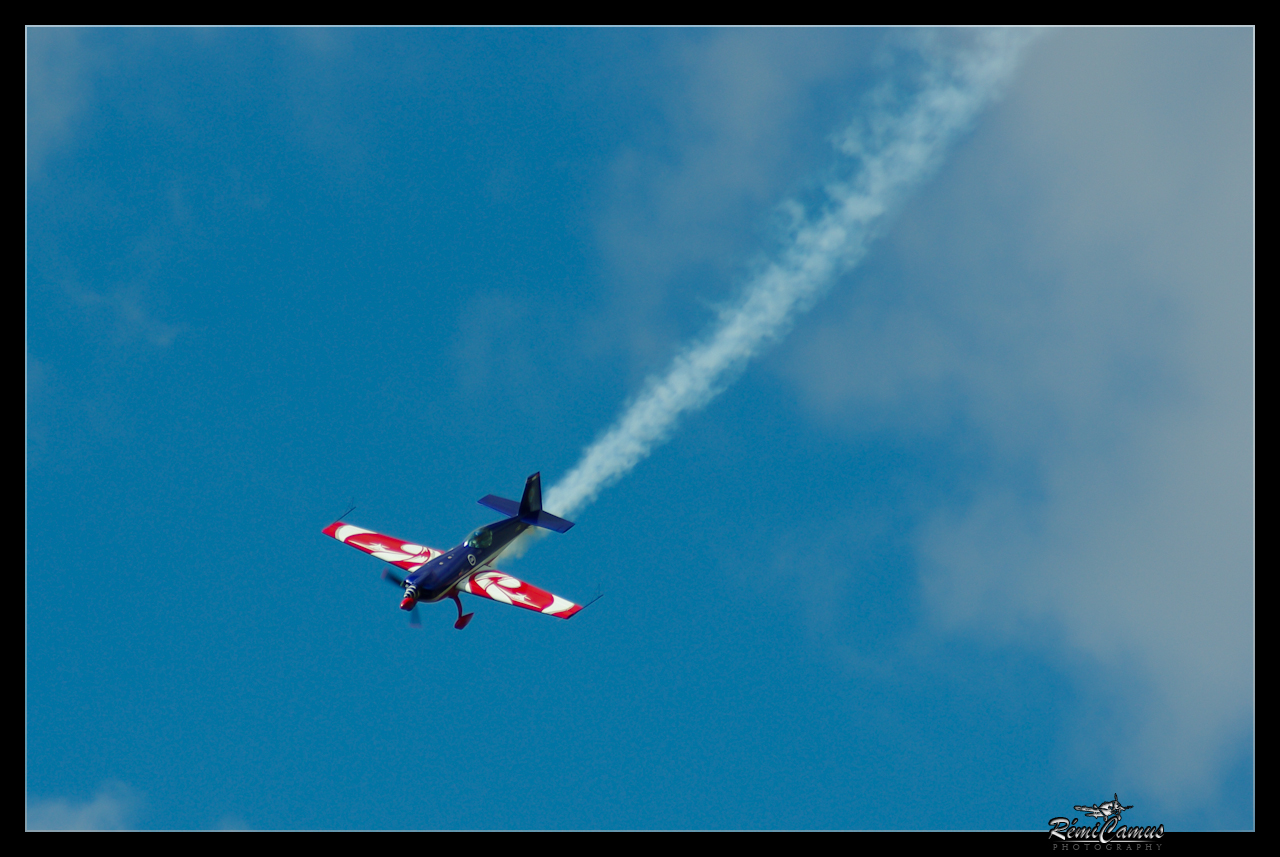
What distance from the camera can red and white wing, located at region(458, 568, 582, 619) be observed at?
153 feet

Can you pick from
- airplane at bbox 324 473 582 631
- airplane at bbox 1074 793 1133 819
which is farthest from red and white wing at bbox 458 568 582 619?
airplane at bbox 1074 793 1133 819

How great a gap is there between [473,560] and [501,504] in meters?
3.33

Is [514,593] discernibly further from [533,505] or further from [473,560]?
[533,505]

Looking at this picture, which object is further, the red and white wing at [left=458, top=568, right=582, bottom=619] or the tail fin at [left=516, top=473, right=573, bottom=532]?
the tail fin at [left=516, top=473, right=573, bottom=532]

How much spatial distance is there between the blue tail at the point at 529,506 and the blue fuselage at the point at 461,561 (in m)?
0.42

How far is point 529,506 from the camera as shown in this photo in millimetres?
50906

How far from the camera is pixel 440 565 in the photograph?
47.2 m

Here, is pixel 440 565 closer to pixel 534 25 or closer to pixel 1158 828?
pixel 534 25

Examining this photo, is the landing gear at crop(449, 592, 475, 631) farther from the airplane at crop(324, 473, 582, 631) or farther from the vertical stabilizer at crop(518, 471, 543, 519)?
the vertical stabilizer at crop(518, 471, 543, 519)

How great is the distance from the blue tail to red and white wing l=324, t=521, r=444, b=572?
350 centimetres

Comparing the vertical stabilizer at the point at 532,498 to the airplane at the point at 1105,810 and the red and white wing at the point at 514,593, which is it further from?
the airplane at the point at 1105,810
